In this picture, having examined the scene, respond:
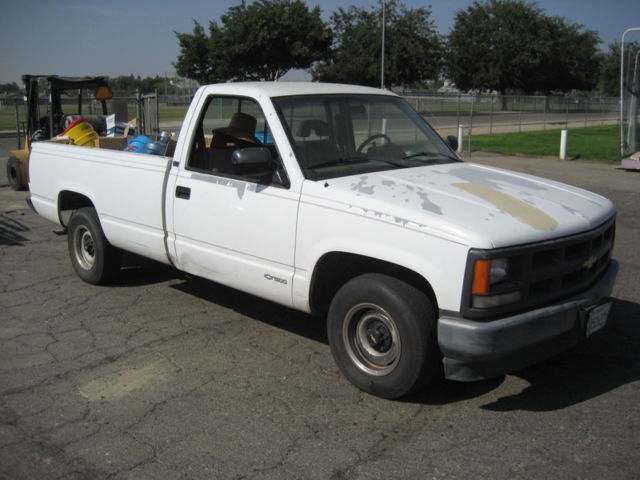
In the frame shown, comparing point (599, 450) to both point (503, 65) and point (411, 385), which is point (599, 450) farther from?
point (503, 65)

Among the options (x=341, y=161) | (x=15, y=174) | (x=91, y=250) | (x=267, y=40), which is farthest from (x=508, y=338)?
(x=267, y=40)

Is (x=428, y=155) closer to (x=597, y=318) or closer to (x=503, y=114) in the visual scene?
(x=597, y=318)

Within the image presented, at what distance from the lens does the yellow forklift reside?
12.8 meters

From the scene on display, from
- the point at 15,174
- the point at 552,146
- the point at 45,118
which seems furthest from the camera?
the point at 552,146

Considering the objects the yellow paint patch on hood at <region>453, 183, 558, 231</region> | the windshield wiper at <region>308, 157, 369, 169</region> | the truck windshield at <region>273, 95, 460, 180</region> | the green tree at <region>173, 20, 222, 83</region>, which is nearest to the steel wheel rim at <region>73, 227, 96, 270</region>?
the truck windshield at <region>273, 95, 460, 180</region>

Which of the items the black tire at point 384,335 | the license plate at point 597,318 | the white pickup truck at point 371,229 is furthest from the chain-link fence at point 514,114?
the black tire at point 384,335

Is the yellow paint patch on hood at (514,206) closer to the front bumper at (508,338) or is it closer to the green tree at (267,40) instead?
the front bumper at (508,338)

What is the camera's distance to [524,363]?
3750 mm

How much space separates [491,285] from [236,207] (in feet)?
6.38

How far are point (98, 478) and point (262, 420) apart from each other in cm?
95

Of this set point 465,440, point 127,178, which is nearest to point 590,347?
point 465,440

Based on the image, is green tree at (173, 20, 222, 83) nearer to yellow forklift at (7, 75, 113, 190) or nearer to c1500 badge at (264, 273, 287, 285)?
yellow forklift at (7, 75, 113, 190)

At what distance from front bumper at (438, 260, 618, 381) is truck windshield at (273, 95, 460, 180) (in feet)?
4.69

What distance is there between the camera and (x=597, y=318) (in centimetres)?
402
